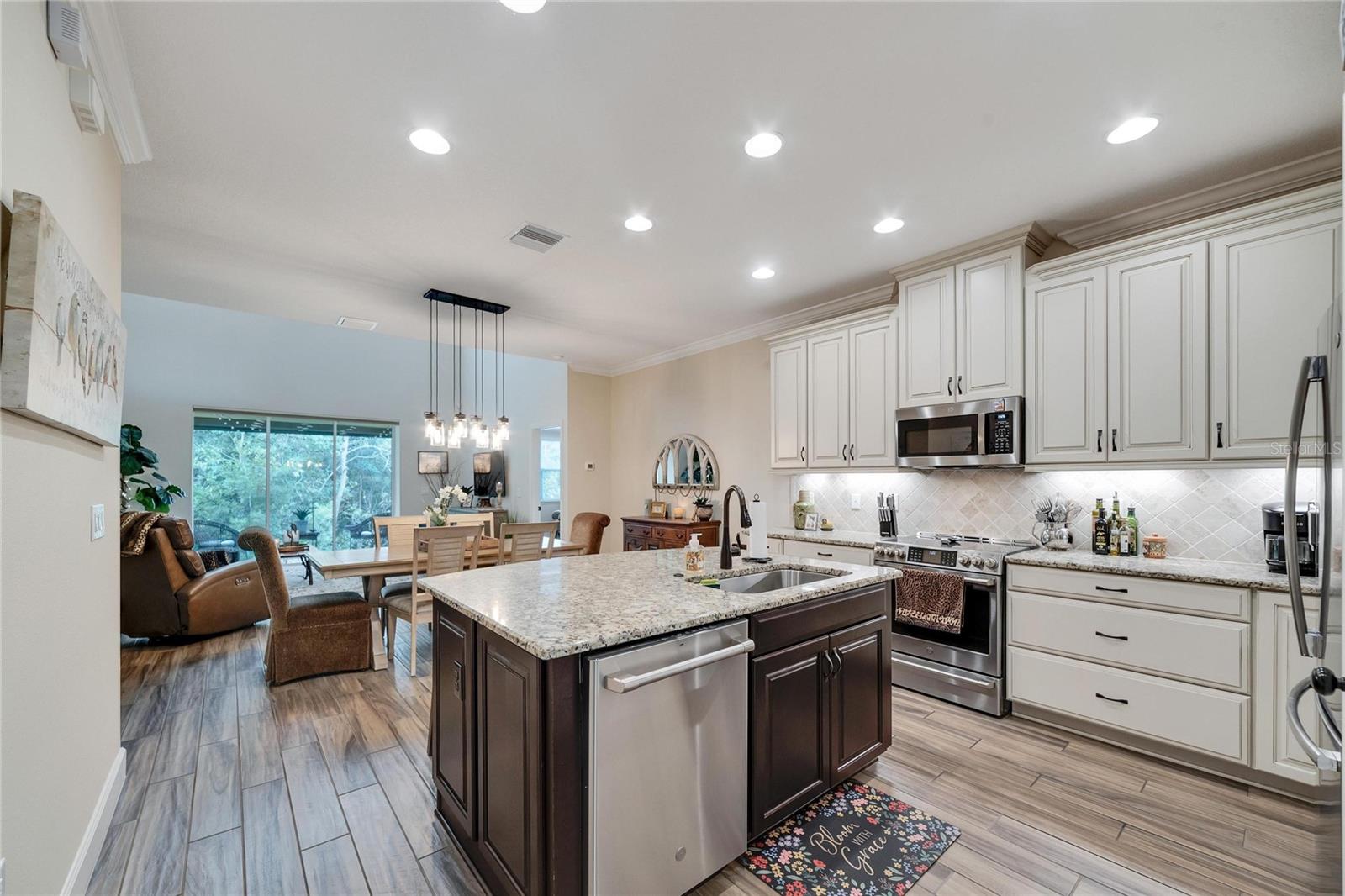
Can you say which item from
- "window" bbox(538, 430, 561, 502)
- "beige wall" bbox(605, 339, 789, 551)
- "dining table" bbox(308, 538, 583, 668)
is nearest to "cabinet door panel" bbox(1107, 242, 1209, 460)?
"beige wall" bbox(605, 339, 789, 551)

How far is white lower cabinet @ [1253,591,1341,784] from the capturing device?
7.50ft

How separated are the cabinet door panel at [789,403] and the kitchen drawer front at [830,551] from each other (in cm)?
65

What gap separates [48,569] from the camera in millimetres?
1550

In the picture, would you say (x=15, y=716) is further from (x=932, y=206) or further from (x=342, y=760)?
(x=932, y=206)

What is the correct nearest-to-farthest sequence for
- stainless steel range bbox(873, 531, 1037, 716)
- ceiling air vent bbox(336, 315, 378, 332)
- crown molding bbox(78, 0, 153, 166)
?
crown molding bbox(78, 0, 153, 166), stainless steel range bbox(873, 531, 1037, 716), ceiling air vent bbox(336, 315, 378, 332)

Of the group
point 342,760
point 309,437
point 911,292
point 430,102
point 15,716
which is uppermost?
point 430,102

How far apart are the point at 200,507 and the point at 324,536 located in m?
1.55

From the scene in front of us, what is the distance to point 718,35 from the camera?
1.81m

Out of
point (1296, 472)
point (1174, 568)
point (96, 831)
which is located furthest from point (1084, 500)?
→ point (96, 831)

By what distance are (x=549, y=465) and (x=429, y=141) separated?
6435 mm

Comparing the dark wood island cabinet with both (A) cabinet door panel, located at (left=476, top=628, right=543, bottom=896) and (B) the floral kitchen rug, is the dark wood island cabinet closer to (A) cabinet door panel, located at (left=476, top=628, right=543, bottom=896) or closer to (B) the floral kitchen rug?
(A) cabinet door panel, located at (left=476, top=628, right=543, bottom=896)

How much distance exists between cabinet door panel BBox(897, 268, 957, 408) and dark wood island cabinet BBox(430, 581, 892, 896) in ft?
5.40

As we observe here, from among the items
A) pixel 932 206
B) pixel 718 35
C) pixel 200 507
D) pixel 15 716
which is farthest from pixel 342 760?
pixel 200 507

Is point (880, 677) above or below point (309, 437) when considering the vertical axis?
below
